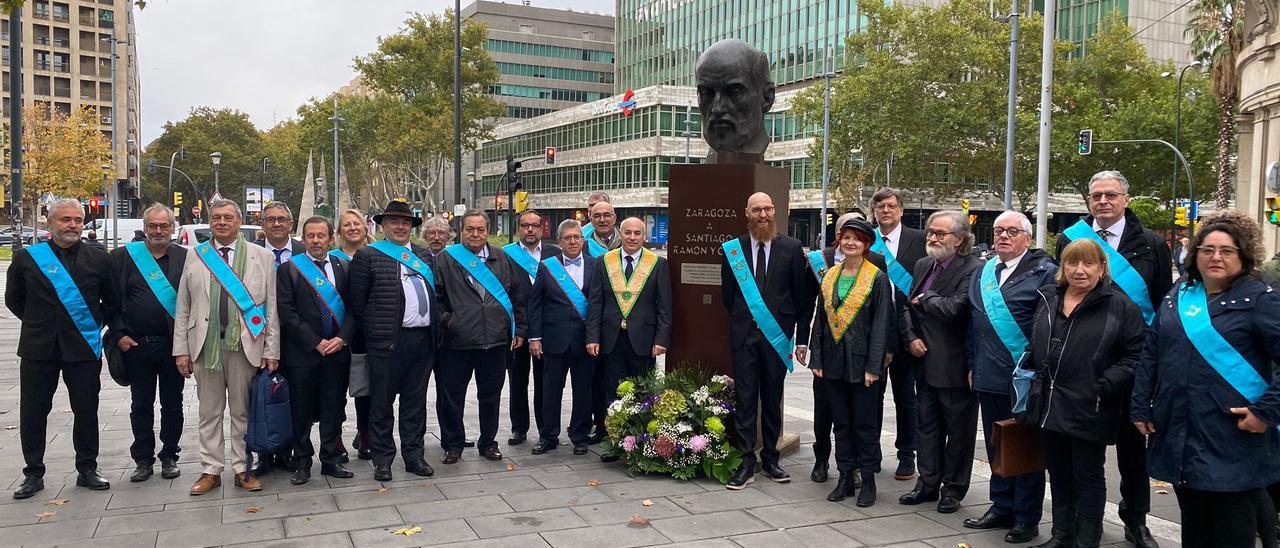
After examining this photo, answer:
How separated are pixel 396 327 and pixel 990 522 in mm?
4049

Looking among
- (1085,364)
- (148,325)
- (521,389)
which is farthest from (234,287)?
(1085,364)

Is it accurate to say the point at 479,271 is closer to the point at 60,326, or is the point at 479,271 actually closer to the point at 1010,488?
the point at 60,326

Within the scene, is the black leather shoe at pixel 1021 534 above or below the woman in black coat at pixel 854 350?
below

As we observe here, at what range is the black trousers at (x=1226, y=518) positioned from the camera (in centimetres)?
453

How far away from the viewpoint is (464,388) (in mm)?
7465

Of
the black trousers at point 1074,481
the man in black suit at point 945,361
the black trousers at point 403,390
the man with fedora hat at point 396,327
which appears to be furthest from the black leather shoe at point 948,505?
the black trousers at point 403,390

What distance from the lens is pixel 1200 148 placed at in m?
43.2

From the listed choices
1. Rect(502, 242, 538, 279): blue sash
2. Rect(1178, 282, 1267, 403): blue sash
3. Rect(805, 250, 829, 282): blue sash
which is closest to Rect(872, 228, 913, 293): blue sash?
Rect(805, 250, 829, 282): blue sash

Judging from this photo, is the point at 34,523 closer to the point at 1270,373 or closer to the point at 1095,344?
the point at 1095,344

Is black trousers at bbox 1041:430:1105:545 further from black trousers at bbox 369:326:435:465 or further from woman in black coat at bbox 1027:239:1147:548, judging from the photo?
black trousers at bbox 369:326:435:465

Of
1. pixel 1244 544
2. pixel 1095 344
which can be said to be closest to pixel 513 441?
pixel 1095 344

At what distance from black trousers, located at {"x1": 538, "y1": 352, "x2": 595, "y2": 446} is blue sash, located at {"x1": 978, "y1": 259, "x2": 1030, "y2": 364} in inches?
129

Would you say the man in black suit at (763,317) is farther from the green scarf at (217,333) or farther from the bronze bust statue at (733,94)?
the green scarf at (217,333)

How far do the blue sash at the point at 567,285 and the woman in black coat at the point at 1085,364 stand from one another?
138 inches
